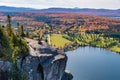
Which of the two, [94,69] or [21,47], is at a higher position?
[21,47]

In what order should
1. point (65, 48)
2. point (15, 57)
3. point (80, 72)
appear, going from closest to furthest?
point (15, 57), point (80, 72), point (65, 48)

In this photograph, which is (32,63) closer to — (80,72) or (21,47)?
(21,47)

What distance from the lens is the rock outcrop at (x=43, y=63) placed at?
4325 cm

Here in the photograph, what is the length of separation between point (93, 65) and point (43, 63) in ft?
263

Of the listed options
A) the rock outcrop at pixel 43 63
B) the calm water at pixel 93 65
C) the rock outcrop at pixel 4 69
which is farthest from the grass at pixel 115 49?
the rock outcrop at pixel 4 69

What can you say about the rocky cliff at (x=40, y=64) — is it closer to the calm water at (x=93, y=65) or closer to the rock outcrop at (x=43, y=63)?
the rock outcrop at (x=43, y=63)

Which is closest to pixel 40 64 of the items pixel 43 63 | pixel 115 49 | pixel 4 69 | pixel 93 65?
pixel 43 63

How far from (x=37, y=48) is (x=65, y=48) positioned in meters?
117

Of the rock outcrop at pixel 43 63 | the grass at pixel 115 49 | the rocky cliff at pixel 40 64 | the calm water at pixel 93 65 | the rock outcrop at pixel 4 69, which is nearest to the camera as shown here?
the rock outcrop at pixel 4 69

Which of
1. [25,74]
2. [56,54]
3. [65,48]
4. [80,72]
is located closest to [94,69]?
[80,72]

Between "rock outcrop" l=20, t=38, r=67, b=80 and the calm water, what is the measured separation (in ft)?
160

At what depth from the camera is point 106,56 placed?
493 feet

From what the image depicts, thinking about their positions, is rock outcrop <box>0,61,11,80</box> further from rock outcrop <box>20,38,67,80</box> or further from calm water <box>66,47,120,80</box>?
calm water <box>66,47,120,80</box>

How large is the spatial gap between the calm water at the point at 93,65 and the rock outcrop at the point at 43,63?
48.9 m
